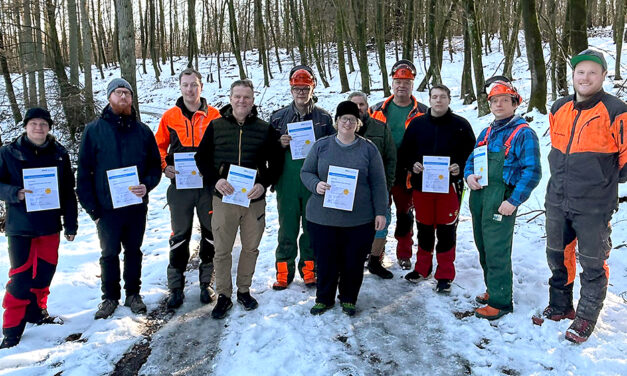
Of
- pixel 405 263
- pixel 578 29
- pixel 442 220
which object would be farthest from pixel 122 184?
pixel 578 29

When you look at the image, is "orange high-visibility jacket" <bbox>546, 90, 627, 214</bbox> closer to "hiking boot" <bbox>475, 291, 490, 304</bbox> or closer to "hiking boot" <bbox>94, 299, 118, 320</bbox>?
"hiking boot" <bbox>475, 291, 490, 304</bbox>

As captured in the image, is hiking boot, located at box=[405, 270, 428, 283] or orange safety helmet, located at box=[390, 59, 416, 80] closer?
orange safety helmet, located at box=[390, 59, 416, 80]

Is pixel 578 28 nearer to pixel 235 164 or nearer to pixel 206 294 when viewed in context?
pixel 235 164

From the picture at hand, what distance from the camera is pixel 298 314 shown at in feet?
14.1

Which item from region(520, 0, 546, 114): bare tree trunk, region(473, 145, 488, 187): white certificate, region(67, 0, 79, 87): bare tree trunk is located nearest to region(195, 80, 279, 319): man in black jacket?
region(473, 145, 488, 187): white certificate

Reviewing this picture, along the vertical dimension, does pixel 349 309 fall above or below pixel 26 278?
below

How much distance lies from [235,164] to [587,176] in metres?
3.13

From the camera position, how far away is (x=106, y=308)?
438cm

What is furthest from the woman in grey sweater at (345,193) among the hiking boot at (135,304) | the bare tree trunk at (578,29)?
the bare tree trunk at (578,29)

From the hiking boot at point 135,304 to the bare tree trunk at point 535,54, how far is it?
9.36 m

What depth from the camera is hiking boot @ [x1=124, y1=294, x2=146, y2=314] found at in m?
4.47

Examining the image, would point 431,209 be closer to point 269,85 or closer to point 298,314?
point 298,314

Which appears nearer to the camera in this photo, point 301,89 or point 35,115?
point 35,115

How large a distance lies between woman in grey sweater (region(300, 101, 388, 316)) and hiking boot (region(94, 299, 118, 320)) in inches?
87.1
